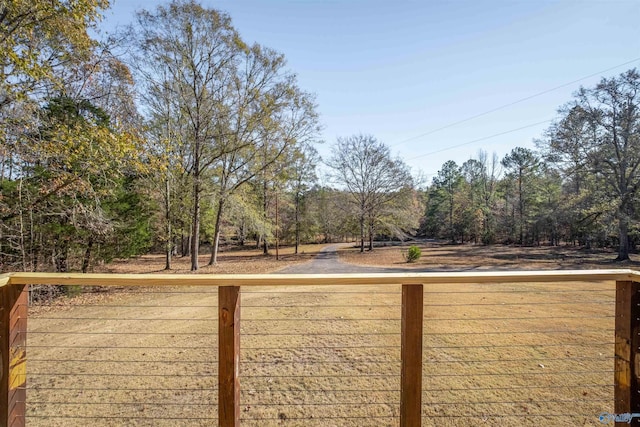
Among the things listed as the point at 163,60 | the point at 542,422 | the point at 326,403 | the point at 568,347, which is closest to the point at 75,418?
the point at 326,403

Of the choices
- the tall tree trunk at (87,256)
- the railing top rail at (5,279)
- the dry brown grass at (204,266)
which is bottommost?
the dry brown grass at (204,266)

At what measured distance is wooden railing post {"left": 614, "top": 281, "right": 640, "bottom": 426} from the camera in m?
1.42

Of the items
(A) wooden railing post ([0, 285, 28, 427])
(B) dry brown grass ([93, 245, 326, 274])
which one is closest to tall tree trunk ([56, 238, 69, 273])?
(B) dry brown grass ([93, 245, 326, 274])

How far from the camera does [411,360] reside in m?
1.41

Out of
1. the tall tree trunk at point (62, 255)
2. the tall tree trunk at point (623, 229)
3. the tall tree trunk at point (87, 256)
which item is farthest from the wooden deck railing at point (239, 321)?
the tall tree trunk at point (623, 229)

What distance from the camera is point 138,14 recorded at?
413 inches

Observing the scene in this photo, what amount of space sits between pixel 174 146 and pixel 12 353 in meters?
7.73

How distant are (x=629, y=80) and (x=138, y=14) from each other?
2338 centimetres

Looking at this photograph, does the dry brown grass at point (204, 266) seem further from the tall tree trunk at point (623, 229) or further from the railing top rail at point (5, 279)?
the tall tree trunk at point (623, 229)

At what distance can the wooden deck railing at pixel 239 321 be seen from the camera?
4.41 feet

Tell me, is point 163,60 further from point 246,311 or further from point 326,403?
point 326,403

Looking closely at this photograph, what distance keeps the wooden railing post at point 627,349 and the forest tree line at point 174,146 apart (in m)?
6.71

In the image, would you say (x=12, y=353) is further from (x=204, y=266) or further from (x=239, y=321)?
Result: (x=204, y=266)

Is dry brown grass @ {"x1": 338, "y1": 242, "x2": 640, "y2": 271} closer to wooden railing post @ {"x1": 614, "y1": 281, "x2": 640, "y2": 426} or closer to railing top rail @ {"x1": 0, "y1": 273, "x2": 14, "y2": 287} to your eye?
wooden railing post @ {"x1": 614, "y1": 281, "x2": 640, "y2": 426}
